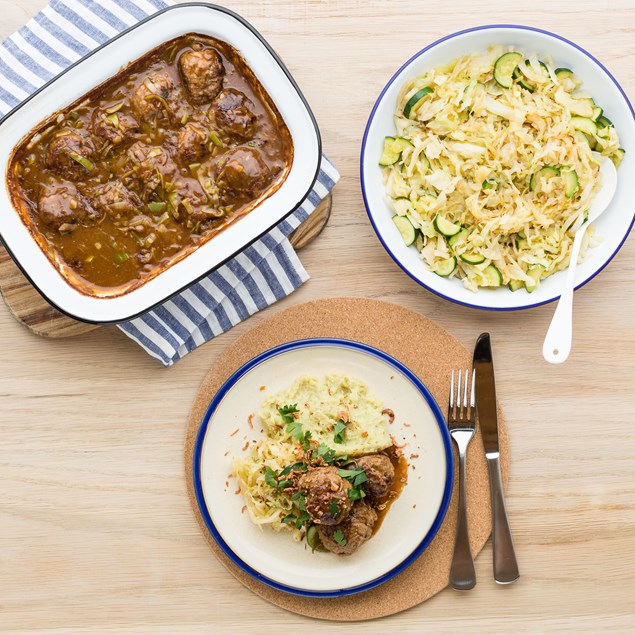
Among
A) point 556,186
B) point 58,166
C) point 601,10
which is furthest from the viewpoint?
point 601,10

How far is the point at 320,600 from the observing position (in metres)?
3.91

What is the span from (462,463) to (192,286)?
1.80m

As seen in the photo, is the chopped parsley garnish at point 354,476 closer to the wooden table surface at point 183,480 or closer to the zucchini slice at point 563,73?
the wooden table surface at point 183,480

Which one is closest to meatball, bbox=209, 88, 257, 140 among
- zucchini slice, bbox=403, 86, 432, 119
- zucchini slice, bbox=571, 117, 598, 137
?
zucchini slice, bbox=403, 86, 432, 119

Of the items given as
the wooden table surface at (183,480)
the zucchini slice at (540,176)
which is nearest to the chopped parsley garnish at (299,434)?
the wooden table surface at (183,480)

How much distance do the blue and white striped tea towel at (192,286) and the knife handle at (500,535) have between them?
1.55m

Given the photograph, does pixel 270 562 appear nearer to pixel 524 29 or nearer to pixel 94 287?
pixel 94 287

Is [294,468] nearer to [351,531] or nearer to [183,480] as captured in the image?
[351,531]

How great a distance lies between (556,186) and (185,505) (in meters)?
2.72

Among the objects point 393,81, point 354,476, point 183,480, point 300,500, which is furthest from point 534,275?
point 183,480

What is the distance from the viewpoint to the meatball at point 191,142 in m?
3.38

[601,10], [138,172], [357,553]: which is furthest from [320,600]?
[601,10]

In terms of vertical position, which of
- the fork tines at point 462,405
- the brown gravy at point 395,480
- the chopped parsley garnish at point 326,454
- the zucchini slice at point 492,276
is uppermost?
the zucchini slice at point 492,276

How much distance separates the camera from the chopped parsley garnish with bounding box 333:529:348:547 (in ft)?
11.6
